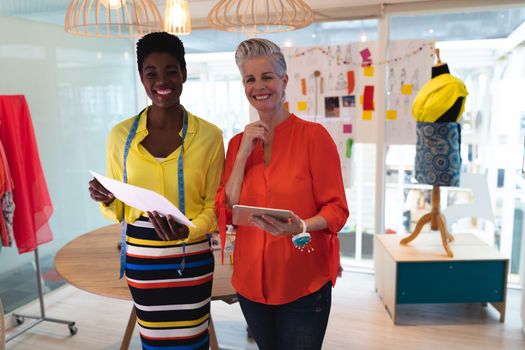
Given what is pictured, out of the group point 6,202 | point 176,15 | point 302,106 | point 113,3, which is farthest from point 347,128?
A: point 6,202

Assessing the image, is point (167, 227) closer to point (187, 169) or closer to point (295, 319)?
point (187, 169)

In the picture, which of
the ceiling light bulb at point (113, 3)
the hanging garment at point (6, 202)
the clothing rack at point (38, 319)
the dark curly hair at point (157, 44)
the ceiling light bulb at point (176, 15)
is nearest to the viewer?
the dark curly hair at point (157, 44)

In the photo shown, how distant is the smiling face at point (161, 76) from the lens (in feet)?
4.85

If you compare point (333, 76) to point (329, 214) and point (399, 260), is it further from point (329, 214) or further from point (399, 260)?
point (329, 214)

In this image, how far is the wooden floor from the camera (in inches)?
110

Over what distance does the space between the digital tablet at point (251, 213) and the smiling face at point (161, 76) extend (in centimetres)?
49

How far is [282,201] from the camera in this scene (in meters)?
1.37

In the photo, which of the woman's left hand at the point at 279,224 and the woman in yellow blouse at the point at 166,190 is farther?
the woman in yellow blouse at the point at 166,190

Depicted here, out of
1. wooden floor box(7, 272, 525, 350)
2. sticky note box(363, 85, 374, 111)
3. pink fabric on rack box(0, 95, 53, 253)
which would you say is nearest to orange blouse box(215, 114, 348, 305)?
wooden floor box(7, 272, 525, 350)

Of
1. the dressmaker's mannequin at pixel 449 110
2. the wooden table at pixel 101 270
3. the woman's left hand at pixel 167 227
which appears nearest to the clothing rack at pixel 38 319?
the wooden table at pixel 101 270

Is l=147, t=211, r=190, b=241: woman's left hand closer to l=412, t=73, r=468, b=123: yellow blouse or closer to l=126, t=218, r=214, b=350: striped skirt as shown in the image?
l=126, t=218, r=214, b=350: striped skirt

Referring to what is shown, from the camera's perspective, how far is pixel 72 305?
336 centimetres

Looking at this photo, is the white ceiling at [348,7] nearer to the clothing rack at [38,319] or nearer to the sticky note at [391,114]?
the sticky note at [391,114]

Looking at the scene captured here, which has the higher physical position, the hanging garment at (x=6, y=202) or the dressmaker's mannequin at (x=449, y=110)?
the dressmaker's mannequin at (x=449, y=110)
